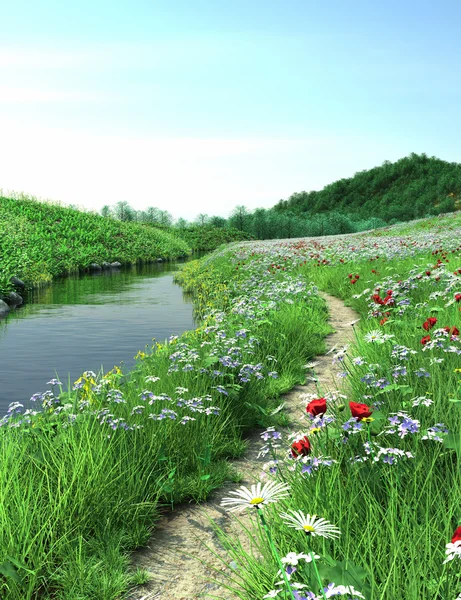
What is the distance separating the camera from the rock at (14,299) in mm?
16281

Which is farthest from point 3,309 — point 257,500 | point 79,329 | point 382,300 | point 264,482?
point 257,500

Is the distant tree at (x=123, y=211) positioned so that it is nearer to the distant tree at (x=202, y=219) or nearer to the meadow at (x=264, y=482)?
the distant tree at (x=202, y=219)

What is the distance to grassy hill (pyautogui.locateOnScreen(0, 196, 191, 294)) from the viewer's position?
22797 millimetres

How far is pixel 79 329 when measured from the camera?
12.1 meters

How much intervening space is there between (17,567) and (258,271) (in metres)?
13.1

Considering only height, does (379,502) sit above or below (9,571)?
above

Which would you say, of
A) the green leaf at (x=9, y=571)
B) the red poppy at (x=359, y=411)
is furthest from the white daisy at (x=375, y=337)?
the green leaf at (x=9, y=571)

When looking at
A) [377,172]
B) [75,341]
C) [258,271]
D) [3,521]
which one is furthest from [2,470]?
[377,172]

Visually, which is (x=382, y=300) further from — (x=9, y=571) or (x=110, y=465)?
(x=9, y=571)

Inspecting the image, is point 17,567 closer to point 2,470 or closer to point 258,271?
point 2,470

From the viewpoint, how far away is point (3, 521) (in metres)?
2.83

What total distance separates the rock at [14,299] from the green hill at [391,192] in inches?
2758

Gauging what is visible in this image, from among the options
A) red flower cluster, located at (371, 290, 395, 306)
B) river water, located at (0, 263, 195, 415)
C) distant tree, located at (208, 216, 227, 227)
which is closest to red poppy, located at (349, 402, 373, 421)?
red flower cluster, located at (371, 290, 395, 306)

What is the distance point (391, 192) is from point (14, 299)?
8830cm
